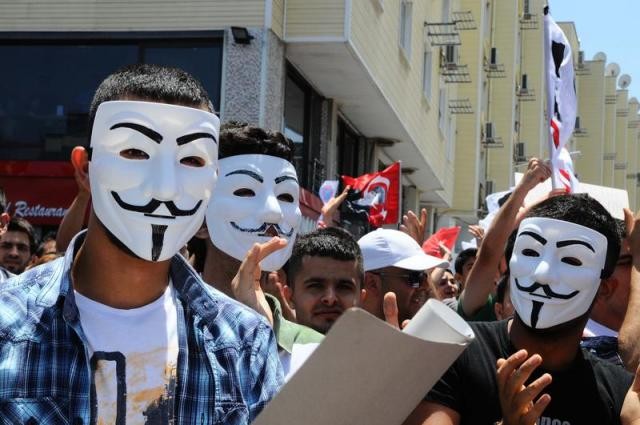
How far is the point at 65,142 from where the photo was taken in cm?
1443

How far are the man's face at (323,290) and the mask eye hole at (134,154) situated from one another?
1.80 meters

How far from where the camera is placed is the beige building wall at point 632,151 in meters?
75.0

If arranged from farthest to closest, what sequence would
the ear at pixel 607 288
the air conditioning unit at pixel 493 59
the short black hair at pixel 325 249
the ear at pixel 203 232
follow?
the air conditioning unit at pixel 493 59 < the short black hair at pixel 325 249 < the ear at pixel 203 232 < the ear at pixel 607 288

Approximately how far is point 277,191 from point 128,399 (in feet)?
6.25

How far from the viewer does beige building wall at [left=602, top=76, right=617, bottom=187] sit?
67.4m

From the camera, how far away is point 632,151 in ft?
256

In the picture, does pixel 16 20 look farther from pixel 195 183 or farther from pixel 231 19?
pixel 195 183

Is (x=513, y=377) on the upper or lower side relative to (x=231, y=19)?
lower

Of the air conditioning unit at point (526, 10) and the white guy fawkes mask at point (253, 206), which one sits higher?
the air conditioning unit at point (526, 10)

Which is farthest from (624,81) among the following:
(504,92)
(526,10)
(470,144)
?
(470,144)

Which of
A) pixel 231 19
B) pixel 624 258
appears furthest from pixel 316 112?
pixel 624 258

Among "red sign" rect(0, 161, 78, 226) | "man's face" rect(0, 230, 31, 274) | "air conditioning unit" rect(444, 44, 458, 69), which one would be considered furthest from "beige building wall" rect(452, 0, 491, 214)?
"man's face" rect(0, 230, 31, 274)

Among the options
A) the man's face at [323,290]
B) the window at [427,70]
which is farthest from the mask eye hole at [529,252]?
the window at [427,70]

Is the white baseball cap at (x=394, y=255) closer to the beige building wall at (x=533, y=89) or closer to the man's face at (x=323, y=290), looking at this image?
the man's face at (x=323, y=290)
